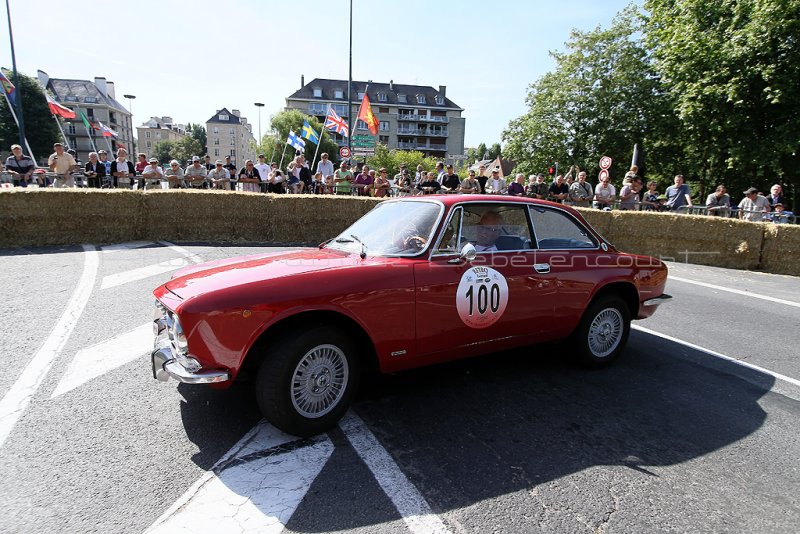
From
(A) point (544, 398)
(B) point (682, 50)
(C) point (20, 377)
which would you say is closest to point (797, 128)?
(B) point (682, 50)

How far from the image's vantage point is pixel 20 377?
3.66 m

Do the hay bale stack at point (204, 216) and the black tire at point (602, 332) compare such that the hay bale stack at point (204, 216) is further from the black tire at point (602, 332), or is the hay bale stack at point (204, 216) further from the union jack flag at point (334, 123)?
the union jack flag at point (334, 123)

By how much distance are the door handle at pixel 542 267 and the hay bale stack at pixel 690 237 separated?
1017 cm

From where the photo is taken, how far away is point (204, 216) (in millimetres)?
11898

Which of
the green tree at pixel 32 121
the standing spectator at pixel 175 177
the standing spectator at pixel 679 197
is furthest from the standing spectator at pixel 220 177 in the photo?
the green tree at pixel 32 121

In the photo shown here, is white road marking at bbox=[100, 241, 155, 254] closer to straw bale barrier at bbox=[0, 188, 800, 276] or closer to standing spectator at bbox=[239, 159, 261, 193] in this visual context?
straw bale barrier at bbox=[0, 188, 800, 276]

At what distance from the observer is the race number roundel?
11.3 feet

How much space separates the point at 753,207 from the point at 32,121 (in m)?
75.5

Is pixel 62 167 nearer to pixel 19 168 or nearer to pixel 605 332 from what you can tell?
pixel 19 168

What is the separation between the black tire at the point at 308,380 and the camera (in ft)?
9.13

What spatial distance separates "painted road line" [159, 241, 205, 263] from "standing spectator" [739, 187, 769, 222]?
14155 mm

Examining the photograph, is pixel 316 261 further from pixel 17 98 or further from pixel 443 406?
pixel 17 98

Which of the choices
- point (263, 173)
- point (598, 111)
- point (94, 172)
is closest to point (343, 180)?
point (263, 173)

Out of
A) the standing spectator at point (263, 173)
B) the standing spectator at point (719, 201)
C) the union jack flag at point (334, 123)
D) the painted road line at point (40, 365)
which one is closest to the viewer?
the painted road line at point (40, 365)
